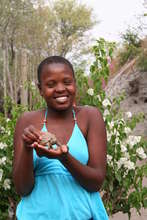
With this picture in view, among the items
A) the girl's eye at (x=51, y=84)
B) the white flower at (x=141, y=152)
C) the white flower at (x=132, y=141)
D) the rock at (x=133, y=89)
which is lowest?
the rock at (x=133, y=89)

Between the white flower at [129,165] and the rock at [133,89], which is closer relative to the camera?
the white flower at [129,165]

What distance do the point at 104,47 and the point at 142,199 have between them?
1.18 m

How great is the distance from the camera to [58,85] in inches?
57.5

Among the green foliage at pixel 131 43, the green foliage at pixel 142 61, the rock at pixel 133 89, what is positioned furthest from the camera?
the green foliage at pixel 131 43

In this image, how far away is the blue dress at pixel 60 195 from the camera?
4.43 ft

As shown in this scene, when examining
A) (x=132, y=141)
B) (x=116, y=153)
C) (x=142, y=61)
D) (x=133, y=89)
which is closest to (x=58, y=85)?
(x=116, y=153)

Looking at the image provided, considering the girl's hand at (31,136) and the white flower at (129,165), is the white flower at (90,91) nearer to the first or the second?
the white flower at (129,165)

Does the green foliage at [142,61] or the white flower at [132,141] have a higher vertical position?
the green foliage at [142,61]

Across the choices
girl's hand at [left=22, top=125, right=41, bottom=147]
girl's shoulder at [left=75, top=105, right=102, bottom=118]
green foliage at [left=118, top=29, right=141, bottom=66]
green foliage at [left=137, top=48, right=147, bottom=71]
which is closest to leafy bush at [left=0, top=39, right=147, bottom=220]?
girl's shoulder at [left=75, top=105, right=102, bottom=118]

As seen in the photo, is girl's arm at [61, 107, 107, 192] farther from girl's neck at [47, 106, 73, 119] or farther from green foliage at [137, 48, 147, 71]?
green foliage at [137, 48, 147, 71]

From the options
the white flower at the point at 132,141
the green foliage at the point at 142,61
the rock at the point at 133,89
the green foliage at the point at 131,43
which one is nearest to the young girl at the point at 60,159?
the white flower at the point at 132,141

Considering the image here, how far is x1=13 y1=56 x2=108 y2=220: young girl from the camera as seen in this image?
1340 mm

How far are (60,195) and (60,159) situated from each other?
0.50 feet

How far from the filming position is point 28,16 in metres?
17.0
